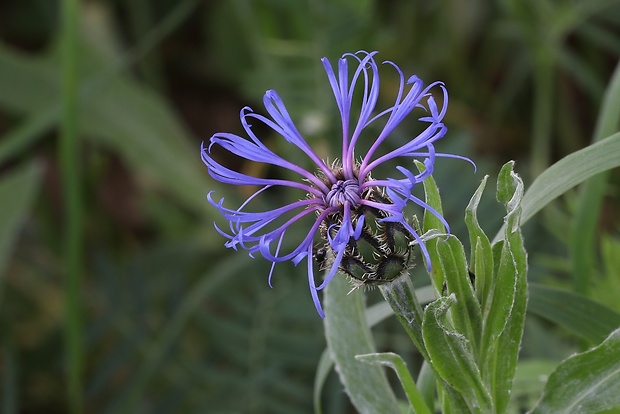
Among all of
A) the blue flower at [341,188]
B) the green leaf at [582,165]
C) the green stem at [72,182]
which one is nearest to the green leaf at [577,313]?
the green leaf at [582,165]

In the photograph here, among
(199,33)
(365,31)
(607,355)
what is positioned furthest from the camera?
(199,33)

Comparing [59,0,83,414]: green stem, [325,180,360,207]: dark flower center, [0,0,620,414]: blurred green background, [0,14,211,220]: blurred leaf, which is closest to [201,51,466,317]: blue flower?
[325,180,360,207]: dark flower center

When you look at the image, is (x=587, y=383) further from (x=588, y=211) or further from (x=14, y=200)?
(x=14, y=200)

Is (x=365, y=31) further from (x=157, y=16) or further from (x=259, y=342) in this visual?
(x=157, y=16)

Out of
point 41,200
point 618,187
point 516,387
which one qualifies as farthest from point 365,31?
point 41,200

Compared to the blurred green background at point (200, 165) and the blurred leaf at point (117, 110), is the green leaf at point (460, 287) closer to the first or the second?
the blurred green background at point (200, 165)

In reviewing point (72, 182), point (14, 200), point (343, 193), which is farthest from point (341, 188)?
point (14, 200)

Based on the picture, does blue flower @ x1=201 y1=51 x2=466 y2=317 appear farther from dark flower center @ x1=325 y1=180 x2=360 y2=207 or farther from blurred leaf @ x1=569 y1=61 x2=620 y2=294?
blurred leaf @ x1=569 y1=61 x2=620 y2=294

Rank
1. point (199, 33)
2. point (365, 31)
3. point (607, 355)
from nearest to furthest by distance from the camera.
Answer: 1. point (607, 355)
2. point (365, 31)
3. point (199, 33)
